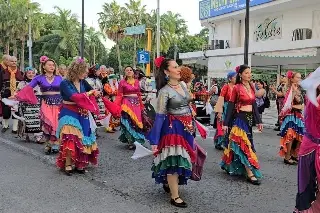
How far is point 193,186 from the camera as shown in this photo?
5895 millimetres

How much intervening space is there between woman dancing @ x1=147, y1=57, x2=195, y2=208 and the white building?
14851 millimetres

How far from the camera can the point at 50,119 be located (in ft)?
26.1

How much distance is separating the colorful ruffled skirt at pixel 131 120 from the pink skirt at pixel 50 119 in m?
1.40

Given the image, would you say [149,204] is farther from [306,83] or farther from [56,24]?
[56,24]

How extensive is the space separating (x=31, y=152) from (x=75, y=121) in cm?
222

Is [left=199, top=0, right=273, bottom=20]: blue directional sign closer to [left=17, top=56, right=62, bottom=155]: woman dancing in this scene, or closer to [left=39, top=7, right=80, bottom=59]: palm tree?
[left=17, top=56, right=62, bottom=155]: woman dancing

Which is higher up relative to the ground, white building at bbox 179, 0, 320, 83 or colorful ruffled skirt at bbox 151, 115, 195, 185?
white building at bbox 179, 0, 320, 83

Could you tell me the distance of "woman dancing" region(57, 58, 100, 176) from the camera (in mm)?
6426

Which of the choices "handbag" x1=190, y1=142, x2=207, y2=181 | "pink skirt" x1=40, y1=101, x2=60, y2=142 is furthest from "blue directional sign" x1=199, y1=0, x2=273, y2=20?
"handbag" x1=190, y1=142, x2=207, y2=181

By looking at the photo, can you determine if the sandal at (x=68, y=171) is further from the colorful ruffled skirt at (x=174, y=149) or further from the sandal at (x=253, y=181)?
the sandal at (x=253, y=181)

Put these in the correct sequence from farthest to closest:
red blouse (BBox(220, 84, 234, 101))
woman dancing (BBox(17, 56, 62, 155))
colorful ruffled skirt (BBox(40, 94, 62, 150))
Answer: colorful ruffled skirt (BBox(40, 94, 62, 150))
woman dancing (BBox(17, 56, 62, 155))
red blouse (BBox(220, 84, 234, 101))

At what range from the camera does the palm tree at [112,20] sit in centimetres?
4928

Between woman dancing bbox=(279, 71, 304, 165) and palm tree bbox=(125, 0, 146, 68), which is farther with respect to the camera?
palm tree bbox=(125, 0, 146, 68)

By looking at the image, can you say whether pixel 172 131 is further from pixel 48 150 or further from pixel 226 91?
pixel 48 150
